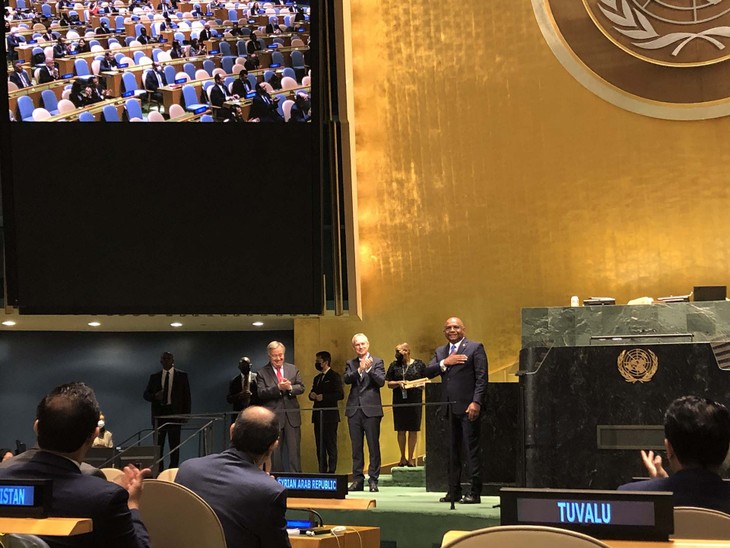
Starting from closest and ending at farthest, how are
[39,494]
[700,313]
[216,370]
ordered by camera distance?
[39,494]
[700,313]
[216,370]

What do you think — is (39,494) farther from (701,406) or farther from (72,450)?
(701,406)

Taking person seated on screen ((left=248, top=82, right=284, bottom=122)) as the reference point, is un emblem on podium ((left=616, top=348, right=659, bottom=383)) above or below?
below

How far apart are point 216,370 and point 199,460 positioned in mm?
10679

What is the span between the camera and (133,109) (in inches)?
413

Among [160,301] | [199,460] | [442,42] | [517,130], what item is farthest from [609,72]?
[199,460]

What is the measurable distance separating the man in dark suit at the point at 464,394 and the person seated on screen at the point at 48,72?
5960mm

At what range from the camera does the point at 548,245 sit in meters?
9.93

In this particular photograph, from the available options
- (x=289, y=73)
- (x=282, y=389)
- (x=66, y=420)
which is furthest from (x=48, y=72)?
(x=66, y=420)

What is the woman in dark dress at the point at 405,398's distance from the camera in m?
8.48

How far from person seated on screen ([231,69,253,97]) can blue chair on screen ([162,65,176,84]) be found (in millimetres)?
691

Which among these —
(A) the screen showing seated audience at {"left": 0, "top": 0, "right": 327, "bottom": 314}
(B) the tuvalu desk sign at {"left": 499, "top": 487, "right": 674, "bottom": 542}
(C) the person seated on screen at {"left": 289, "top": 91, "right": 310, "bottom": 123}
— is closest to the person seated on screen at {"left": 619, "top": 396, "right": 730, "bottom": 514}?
(B) the tuvalu desk sign at {"left": 499, "top": 487, "right": 674, "bottom": 542}

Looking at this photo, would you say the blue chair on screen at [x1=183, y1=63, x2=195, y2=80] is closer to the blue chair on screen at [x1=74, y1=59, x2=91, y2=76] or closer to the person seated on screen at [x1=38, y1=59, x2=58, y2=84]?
the blue chair on screen at [x1=74, y1=59, x2=91, y2=76]

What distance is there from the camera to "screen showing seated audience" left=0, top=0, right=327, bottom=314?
1038 centimetres

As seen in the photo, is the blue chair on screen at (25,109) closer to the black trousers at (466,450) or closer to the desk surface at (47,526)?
the black trousers at (466,450)
